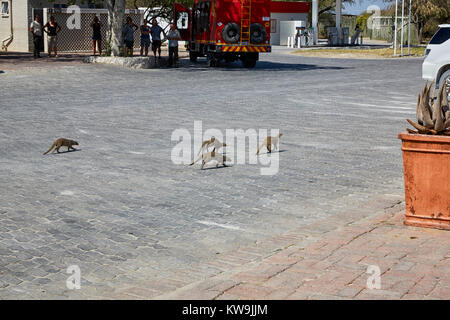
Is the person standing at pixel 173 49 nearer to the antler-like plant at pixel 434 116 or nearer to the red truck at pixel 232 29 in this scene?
the red truck at pixel 232 29

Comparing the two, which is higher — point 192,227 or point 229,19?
point 229,19

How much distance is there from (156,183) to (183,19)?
27.5 m

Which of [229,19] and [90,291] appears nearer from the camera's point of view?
[90,291]

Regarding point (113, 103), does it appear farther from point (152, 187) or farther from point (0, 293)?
point (0, 293)

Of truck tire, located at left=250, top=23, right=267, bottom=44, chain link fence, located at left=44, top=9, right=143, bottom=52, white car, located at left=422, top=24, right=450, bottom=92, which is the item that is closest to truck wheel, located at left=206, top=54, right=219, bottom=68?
truck tire, located at left=250, top=23, right=267, bottom=44

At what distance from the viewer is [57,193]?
8.77 m

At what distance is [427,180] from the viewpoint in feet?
23.6

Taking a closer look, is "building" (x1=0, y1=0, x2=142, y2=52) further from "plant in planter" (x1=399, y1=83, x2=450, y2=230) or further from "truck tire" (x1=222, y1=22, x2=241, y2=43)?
"plant in planter" (x1=399, y1=83, x2=450, y2=230)

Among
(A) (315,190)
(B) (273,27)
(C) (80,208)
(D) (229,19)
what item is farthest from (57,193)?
(B) (273,27)

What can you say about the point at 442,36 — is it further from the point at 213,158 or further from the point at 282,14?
the point at 282,14

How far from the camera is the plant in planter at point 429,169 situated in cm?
711

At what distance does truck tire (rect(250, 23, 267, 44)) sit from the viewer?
32531 millimetres
